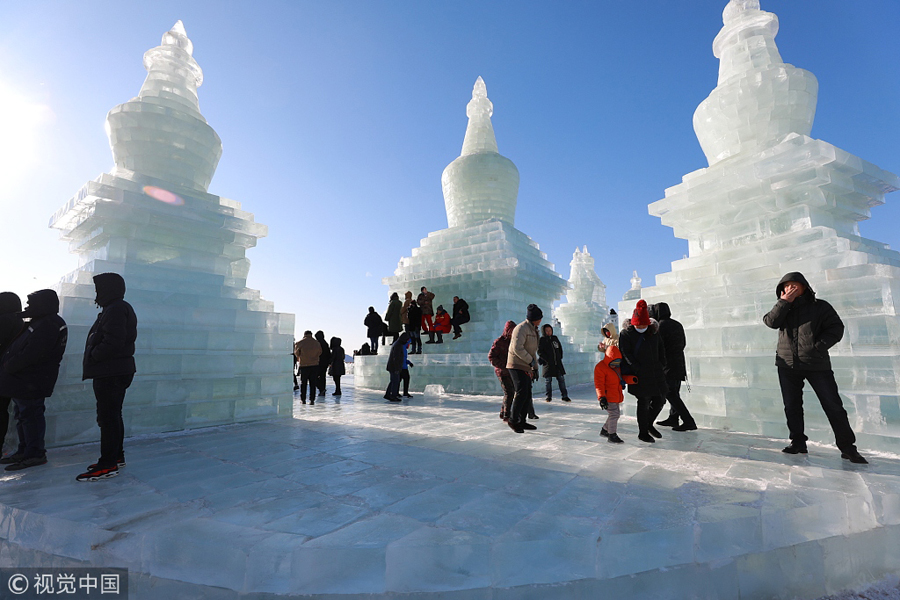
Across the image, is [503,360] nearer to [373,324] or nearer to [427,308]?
[427,308]

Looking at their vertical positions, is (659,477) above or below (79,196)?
below

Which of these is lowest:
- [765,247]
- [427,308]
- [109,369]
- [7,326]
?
[109,369]

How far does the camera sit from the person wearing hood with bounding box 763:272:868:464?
4203 millimetres

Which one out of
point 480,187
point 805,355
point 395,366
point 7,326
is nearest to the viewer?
point 805,355

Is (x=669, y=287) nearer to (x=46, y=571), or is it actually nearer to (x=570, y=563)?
(x=570, y=563)

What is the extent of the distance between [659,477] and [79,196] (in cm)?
902

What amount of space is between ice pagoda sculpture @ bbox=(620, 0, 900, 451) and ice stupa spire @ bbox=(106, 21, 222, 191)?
834 cm

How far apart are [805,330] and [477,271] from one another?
863 cm

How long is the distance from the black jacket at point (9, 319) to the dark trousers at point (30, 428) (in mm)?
778

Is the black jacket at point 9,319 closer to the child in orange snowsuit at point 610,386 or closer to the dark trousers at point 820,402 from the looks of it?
the child in orange snowsuit at point 610,386

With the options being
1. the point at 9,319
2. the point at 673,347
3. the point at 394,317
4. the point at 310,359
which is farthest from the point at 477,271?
the point at 9,319

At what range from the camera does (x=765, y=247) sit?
6.26 metres

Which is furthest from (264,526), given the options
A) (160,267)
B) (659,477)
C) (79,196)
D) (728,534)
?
(79,196)

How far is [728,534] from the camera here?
2666 mm
